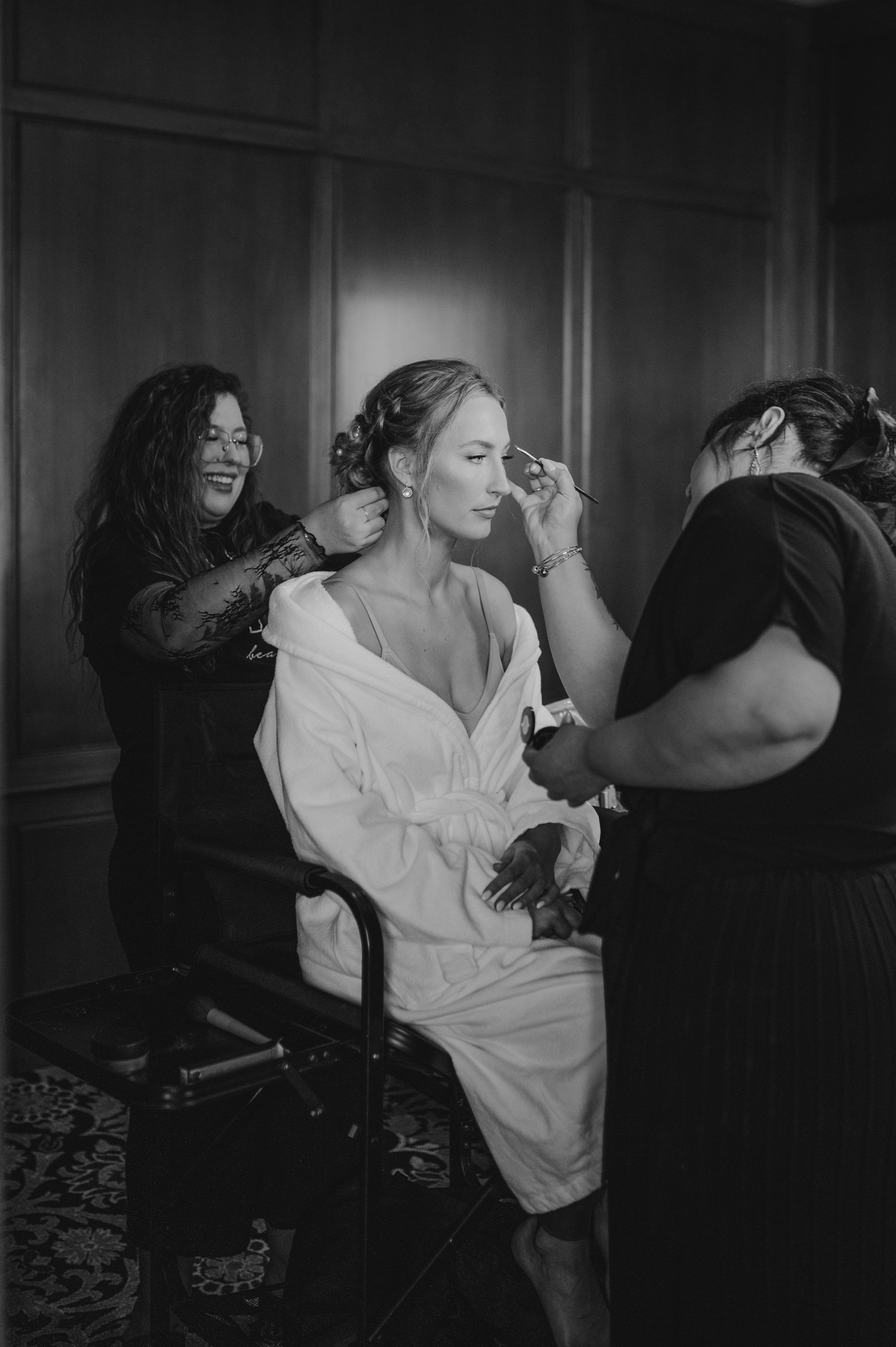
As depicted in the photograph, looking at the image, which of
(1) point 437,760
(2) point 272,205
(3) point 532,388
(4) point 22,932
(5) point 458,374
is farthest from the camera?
(3) point 532,388

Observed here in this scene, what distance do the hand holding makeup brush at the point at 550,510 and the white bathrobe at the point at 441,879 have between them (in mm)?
299

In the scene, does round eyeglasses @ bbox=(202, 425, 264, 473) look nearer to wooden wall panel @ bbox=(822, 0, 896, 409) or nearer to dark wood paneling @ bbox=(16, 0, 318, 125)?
dark wood paneling @ bbox=(16, 0, 318, 125)

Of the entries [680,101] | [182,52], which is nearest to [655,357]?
[680,101]

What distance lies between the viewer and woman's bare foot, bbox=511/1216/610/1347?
71.2 inches

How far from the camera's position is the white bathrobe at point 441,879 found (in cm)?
177

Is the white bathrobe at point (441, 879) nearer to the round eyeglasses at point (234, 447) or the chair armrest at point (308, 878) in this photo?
the chair armrest at point (308, 878)

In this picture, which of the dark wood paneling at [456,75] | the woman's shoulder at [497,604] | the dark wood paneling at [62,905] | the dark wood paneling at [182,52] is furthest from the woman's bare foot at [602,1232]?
the dark wood paneling at [456,75]

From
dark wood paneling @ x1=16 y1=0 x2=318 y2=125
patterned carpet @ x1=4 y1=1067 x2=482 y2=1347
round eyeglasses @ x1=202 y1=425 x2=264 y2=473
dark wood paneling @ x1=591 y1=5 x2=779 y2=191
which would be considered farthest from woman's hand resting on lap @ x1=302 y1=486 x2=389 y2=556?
dark wood paneling @ x1=591 y1=5 x2=779 y2=191

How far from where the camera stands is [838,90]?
4492 mm

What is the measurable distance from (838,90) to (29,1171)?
417cm

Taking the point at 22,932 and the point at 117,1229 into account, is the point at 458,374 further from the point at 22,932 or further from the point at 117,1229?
the point at 22,932

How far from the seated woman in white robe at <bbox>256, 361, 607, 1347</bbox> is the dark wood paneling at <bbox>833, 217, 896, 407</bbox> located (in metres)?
2.73

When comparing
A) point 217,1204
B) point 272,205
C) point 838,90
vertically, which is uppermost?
point 838,90

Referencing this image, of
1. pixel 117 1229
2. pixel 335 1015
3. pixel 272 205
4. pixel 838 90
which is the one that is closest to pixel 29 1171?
pixel 117 1229
